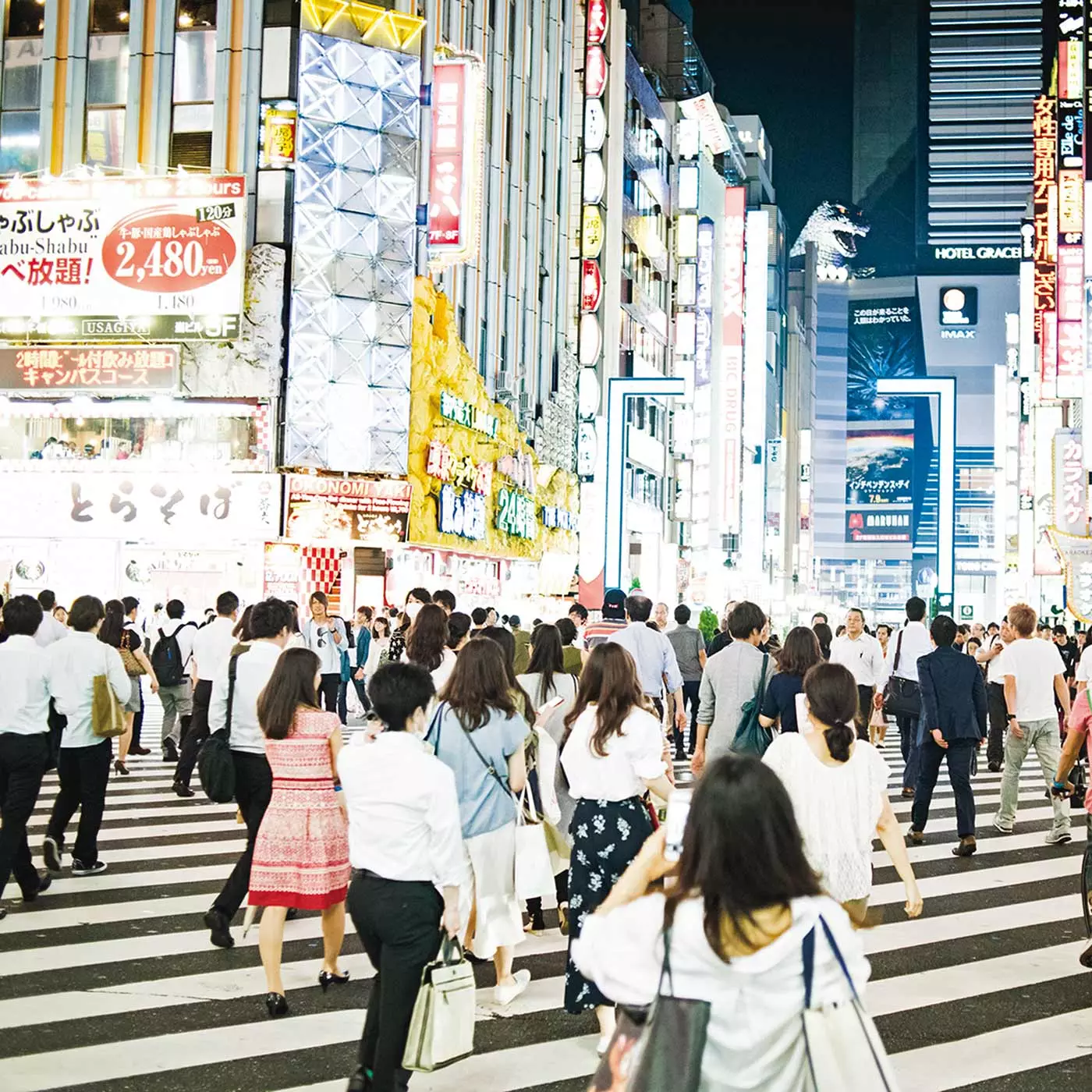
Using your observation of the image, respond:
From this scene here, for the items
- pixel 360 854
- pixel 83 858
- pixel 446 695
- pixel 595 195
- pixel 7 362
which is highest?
pixel 595 195

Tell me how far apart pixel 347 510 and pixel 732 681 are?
1915 centimetres

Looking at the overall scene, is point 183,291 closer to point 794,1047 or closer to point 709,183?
point 794,1047

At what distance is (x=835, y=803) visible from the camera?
228 inches

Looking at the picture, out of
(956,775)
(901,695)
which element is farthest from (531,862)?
(901,695)

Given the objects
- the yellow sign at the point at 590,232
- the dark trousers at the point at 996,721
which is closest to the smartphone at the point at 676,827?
the dark trousers at the point at 996,721

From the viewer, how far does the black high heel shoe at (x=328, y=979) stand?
7.25 m

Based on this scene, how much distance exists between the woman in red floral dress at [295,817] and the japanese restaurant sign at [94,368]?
19.0 m

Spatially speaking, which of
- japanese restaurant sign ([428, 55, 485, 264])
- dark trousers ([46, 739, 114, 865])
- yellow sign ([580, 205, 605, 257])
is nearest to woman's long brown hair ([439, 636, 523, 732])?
dark trousers ([46, 739, 114, 865])

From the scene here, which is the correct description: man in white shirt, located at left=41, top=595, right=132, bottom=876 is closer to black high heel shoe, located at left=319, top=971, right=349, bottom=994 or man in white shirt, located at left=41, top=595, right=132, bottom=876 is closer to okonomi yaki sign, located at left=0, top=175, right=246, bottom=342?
black high heel shoe, located at left=319, top=971, right=349, bottom=994

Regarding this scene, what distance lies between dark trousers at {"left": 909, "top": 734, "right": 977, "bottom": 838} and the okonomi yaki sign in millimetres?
16090

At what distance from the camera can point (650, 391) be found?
4594cm

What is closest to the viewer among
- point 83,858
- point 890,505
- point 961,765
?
point 83,858

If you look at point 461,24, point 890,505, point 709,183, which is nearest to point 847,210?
point 890,505

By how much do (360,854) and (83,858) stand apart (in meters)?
5.86
